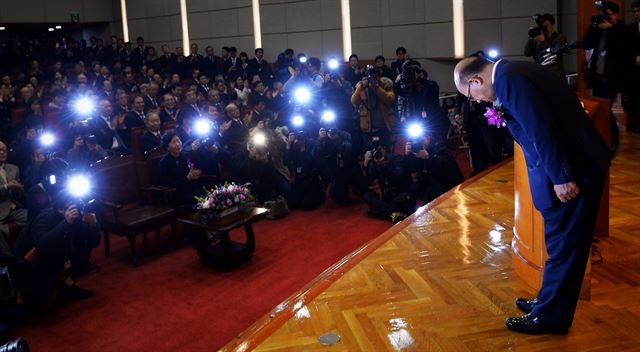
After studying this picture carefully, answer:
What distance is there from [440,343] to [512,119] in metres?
0.94

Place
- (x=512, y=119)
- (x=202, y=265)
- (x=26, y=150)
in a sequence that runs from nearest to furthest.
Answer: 1. (x=512, y=119)
2. (x=202, y=265)
3. (x=26, y=150)

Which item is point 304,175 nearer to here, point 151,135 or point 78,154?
point 151,135

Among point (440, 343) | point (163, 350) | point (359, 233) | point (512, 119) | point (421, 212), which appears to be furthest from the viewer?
point (359, 233)

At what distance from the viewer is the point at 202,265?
489 centimetres

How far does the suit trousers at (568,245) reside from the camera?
2.08m

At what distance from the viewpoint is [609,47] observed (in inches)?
229

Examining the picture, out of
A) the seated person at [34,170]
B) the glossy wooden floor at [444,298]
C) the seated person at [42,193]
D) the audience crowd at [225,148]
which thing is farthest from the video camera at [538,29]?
the seated person at [34,170]

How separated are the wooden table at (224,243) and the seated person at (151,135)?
1.79m

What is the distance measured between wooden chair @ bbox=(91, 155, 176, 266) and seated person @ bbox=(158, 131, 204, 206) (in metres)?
0.16

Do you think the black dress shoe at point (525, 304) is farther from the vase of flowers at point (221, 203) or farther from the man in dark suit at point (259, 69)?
the man in dark suit at point (259, 69)

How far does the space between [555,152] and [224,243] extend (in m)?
3.20

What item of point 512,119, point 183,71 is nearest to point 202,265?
point 512,119

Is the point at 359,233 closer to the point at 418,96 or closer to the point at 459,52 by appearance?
the point at 418,96

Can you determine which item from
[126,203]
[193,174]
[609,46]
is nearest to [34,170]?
[126,203]
